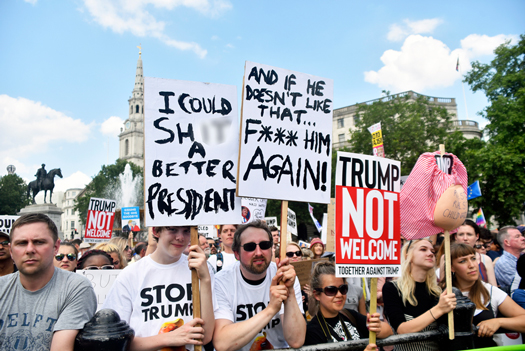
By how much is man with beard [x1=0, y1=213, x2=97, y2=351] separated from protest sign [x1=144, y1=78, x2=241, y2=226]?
661 millimetres

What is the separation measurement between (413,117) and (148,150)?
96.8 feet

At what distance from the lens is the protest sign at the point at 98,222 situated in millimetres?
10906

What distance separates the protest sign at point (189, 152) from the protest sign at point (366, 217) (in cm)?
86

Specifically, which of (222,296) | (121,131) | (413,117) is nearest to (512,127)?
(413,117)

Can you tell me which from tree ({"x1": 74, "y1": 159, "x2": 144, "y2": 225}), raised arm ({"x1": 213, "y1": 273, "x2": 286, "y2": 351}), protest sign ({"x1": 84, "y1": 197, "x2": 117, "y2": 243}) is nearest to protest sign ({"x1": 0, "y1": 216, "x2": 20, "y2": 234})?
protest sign ({"x1": 84, "y1": 197, "x2": 117, "y2": 243})

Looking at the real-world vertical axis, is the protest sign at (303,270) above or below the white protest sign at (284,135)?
below

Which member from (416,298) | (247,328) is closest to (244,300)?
(247,328)

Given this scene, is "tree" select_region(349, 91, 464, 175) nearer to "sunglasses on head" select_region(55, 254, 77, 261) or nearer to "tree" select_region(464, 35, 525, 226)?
"tree" select_region(464, 35, 525, 226)

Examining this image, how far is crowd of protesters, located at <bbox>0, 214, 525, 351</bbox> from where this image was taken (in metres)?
2.47

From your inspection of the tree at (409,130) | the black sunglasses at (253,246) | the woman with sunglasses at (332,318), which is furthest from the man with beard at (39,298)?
the tree at (409,130)

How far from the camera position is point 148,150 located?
2.89m

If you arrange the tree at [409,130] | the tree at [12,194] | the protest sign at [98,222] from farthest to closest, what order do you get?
1. the tree at [12,194]
2. the tree at [409,130]
3. the protest sign at [98,222]

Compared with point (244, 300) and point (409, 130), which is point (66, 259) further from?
point (409, 130)

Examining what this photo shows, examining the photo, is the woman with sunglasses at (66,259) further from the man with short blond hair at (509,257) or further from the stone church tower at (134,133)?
the stone church tower at (134,133)
